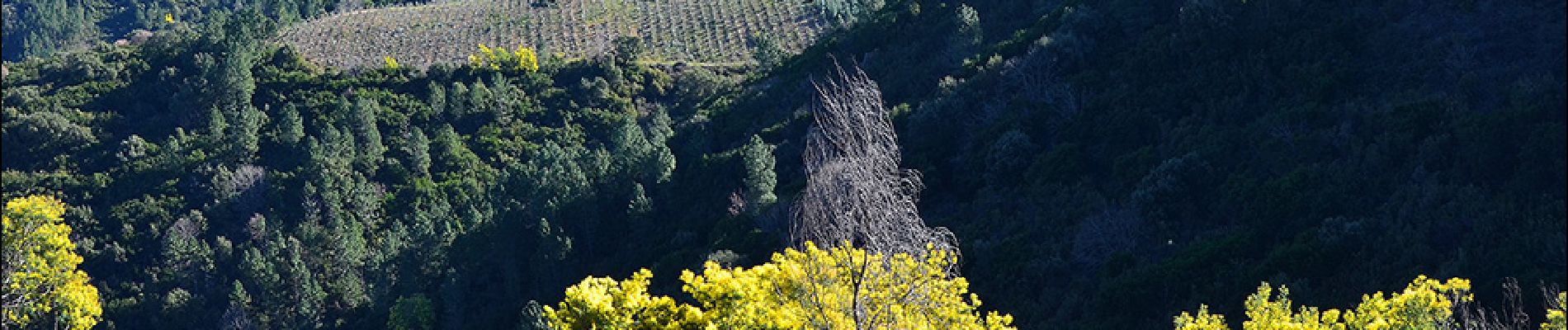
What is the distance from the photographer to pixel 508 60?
94750 mm

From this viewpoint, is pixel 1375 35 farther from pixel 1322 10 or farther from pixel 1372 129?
pixel 1372 129

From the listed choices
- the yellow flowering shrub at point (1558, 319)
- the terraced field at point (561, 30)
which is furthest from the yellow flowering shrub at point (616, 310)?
the terraced field at point (561, 30)

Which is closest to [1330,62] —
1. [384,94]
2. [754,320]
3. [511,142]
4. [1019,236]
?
[1019,236]

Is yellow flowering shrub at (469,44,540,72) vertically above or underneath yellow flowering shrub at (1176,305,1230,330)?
above

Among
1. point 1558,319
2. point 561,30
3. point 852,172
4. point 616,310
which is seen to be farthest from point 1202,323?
point 561,30

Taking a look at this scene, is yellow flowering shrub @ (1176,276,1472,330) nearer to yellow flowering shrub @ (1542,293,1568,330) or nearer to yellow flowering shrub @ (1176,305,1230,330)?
yellow flowering shrub @ (1176,305,1230,330)

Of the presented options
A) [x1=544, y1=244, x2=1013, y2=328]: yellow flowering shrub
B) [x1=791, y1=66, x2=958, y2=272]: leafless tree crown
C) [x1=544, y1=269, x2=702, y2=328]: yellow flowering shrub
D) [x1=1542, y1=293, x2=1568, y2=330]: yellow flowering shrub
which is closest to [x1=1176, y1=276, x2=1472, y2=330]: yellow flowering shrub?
[x1=1542, y1=293, x2=1568, y2=330]: yellow flowering shrub

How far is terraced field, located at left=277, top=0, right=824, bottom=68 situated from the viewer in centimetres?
9976

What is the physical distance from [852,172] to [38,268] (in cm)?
1720

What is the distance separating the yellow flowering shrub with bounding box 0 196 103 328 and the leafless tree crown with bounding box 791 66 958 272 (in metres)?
14.9

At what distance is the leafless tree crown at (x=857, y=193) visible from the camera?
20656 millimetres

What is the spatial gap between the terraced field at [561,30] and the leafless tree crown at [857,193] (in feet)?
231

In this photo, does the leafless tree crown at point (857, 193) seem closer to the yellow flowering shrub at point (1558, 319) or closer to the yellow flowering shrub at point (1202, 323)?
the yellow flowering shrub at point (1202, 323)

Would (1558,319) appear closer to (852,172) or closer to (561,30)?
(852,172)
